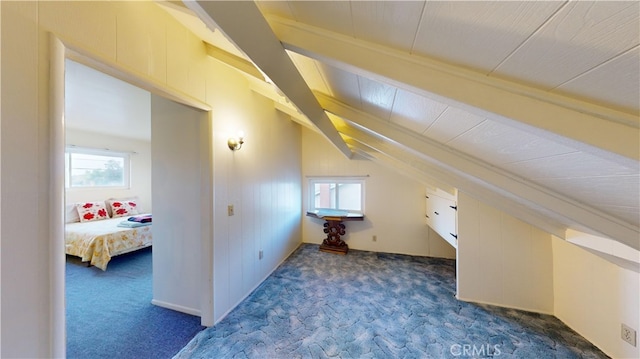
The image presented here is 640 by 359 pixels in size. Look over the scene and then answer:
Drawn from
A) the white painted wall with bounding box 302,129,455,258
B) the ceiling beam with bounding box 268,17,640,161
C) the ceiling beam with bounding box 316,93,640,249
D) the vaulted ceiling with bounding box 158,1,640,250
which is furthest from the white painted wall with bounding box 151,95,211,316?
the white painted wall with bounding box 302,129,455,258

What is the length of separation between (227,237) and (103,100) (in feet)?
8.40

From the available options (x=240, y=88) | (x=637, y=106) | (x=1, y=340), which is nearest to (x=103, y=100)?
(x=240, y=88)

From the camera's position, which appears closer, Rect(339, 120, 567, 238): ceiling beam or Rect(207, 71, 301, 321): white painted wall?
Rect(339, 120, 567, 238): ceiling beam

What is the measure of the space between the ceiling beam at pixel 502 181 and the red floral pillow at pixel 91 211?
5553mm

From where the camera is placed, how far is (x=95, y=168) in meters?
4.91

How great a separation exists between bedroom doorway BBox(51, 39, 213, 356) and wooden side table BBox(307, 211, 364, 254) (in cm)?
229

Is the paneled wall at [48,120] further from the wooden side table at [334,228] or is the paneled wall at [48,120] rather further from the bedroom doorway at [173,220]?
the wooden side table at [334,228]

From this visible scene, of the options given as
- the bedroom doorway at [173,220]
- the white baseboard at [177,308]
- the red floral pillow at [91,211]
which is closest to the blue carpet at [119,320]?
the white baseboard at [177,308]

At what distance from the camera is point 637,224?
0.99m

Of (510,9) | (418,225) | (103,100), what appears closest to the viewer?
(510,9)

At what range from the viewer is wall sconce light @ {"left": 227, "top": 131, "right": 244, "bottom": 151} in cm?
228

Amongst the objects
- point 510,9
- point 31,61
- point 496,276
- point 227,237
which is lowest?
point 496,276

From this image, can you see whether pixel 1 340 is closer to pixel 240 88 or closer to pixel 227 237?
pixel 227 237

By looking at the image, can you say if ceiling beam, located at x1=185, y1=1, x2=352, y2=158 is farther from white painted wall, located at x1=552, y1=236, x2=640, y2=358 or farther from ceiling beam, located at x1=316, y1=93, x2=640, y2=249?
white painted wall, located at x1=552, y1=236, x2=640, y2=358
